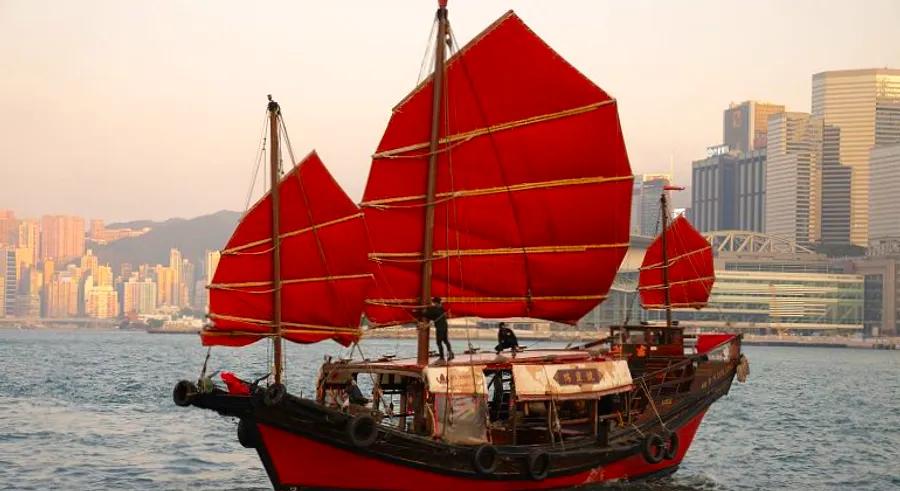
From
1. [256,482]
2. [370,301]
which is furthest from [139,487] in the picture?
[370,301]

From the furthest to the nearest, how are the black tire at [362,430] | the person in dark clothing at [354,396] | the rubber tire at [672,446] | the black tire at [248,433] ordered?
the rubber tire at [672,446], the person in dark clothing at [354,396], the black tire at [248,433], the black tire at [362,430]

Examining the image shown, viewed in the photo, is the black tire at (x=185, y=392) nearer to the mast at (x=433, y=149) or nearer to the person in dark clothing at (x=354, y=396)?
the person in dark clothing at (x=354, y=396)

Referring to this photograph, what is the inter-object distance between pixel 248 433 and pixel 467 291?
8.09 metres

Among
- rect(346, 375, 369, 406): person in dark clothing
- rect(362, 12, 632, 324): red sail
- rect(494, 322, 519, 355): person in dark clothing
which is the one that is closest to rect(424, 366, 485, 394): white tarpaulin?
rect(346, 375, 369, 406): person in dark clothing

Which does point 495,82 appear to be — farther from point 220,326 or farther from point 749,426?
point 749,426

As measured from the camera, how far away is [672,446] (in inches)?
1298

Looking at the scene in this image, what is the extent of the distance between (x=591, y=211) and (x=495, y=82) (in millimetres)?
4413

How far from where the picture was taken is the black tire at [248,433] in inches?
1003

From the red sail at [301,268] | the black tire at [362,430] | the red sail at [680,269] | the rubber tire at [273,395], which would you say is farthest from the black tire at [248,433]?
the red sail at [680,269]

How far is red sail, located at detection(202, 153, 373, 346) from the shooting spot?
1024 inches

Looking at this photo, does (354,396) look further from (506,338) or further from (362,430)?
(506,338)

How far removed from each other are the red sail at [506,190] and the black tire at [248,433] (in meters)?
5.23

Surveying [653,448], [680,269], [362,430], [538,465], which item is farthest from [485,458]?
[680,269]

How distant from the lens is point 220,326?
84.8ft
